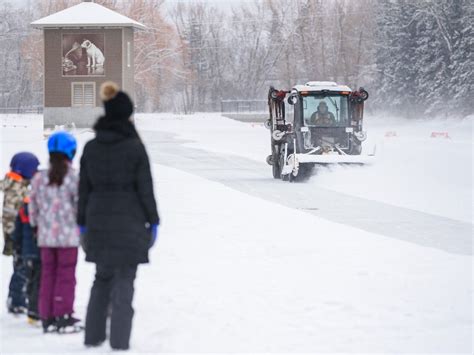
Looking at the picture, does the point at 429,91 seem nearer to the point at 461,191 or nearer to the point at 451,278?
the point at 461,191

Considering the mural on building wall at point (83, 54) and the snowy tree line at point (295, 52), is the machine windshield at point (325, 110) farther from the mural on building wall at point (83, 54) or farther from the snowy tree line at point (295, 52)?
the snowy tree line at point (295, 52)

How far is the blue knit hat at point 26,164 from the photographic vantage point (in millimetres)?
7719

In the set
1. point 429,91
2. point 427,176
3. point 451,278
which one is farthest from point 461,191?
point 429,91

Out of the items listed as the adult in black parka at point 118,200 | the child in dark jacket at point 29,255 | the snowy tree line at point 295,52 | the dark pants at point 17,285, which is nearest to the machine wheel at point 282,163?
the dark pants at point 17,285

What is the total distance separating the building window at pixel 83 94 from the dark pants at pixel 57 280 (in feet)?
171

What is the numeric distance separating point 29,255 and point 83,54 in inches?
2033

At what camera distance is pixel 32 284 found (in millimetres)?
7770

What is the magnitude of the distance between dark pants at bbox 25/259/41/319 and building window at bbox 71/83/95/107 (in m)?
51.8

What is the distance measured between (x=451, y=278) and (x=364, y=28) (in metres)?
90.4

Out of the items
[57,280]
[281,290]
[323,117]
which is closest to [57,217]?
[57,280]

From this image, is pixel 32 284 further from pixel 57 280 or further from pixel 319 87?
pixel 319 87

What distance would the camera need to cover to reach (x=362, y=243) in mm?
12969

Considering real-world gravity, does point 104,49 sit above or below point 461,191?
above

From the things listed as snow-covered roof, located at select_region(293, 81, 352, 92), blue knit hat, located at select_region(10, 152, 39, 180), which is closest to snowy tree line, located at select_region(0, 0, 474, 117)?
snow-covered roof, located at select_region(293, 81, 352, 92)
